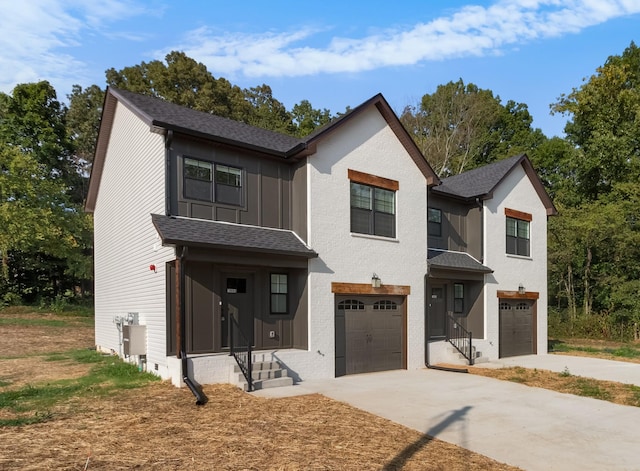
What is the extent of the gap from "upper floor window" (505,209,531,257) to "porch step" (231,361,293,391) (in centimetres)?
1189

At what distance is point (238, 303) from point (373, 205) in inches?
200

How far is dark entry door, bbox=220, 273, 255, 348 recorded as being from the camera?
37.2 feet

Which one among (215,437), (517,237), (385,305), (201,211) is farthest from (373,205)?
(215,437)

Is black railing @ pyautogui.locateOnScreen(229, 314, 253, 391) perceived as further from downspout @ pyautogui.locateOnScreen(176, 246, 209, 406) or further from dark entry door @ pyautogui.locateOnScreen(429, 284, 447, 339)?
dark entry door @ pyautogui.locateOnScreen(429, 284, 447, 339)

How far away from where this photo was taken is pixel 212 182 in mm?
11742

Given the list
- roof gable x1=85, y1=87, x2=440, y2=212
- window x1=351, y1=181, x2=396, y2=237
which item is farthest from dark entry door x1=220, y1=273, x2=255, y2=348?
window x1=351, y1=181, x2=396, y2=237

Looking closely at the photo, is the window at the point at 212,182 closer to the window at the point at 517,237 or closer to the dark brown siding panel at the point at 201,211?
the dark brown siding panel at the point at 201,211

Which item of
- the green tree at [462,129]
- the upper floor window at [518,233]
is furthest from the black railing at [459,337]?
the green tree at [462,129]

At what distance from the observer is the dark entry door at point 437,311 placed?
16453 millimetres

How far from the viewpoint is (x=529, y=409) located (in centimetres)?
916

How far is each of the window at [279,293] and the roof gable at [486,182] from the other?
7.16m

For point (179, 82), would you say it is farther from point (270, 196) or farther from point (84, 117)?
point (270, 196)

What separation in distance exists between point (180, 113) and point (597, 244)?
24.2 m

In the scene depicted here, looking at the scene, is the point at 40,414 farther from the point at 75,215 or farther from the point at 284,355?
the point at 75,215
